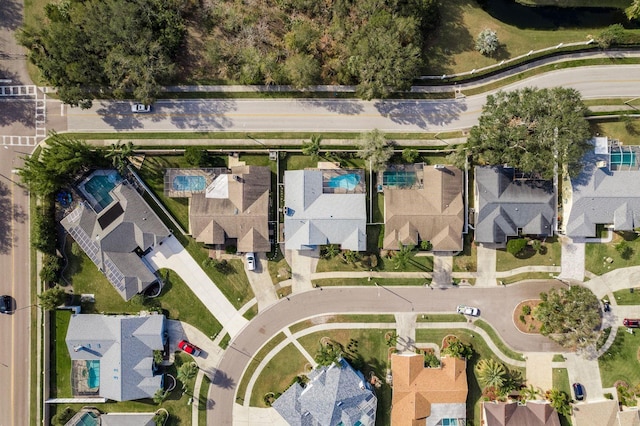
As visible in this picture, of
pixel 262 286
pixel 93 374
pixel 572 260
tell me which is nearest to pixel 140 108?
pixel 262 286

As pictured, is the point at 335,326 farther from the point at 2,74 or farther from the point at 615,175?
the point at 2,74

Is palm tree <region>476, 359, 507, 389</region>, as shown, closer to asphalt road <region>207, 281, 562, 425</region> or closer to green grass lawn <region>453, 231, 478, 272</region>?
asphalt road <region>207, 281, 562, 425</region>

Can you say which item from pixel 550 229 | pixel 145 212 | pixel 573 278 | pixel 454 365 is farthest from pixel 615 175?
pixel 145 212

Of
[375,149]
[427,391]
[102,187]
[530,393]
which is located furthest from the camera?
[530,393]

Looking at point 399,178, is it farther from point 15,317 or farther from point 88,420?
point 15,317

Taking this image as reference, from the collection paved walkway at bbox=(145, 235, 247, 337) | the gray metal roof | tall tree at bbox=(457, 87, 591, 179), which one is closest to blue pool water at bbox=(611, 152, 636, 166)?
the gray metal roof

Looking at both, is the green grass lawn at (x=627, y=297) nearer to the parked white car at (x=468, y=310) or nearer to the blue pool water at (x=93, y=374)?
the parked white car at (x=468, y=310)
